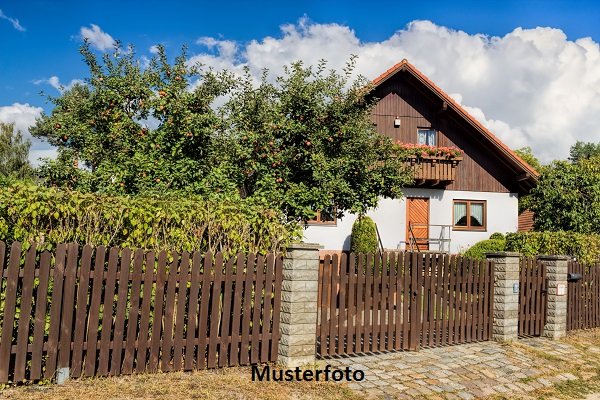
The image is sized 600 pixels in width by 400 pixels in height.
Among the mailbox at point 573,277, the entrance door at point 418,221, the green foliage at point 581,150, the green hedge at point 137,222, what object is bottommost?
the mailbox at point 573,277

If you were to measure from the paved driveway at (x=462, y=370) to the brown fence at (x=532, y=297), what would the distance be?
0.91 metres

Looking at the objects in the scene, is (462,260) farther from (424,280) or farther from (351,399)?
(351,399)

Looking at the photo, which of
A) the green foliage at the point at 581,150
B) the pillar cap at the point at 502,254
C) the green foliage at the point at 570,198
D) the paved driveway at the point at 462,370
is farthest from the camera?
the green foliage at the point at 581,150

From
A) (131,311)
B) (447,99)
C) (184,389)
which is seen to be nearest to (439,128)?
(447,99)

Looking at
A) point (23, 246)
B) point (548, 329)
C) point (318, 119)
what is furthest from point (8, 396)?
point (548, 329)

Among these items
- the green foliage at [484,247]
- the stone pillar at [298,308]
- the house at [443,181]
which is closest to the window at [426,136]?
the house at [443,181]

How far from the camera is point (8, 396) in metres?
5.13

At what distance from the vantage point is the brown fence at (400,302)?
24.8 feet

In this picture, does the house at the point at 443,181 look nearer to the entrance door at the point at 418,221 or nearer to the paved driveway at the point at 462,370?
the entrance door at the point at 418,221

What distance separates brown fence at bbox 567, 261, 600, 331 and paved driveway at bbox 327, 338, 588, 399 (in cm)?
191

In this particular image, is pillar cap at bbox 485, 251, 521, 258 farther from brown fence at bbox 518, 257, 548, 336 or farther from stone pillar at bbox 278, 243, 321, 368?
stone pillar at bbox 278, 243, 321, 368

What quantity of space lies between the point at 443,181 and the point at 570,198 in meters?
5.40

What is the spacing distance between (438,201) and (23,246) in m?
19.9

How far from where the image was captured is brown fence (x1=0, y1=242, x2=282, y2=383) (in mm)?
5410
